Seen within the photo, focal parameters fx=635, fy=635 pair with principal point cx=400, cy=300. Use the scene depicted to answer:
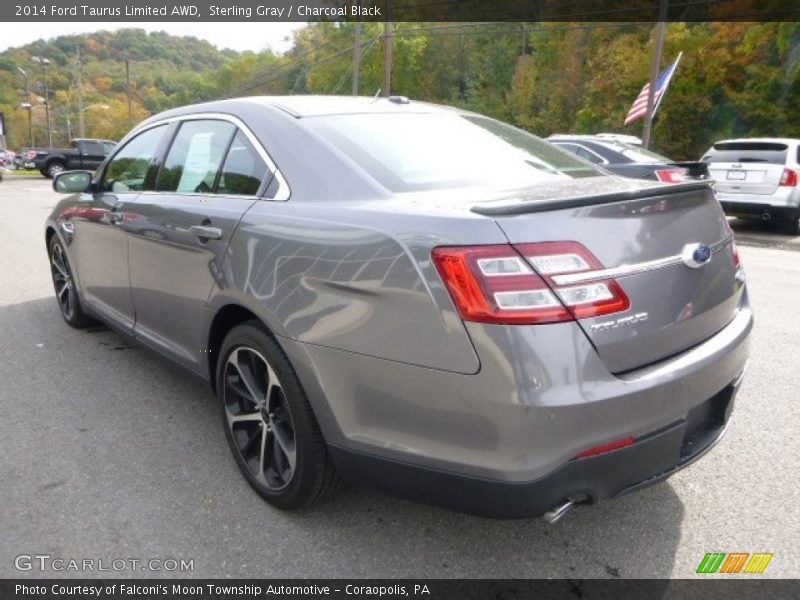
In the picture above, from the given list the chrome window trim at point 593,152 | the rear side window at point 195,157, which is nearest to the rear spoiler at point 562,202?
the rear side window at point 195,157

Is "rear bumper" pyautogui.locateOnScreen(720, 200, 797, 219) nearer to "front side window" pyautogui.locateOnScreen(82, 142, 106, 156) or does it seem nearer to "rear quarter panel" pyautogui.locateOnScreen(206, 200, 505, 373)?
"rear quarter panel" pyautogui.locateOnScreen(206, 200, 505, 373)

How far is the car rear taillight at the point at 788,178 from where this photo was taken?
10.5 metres

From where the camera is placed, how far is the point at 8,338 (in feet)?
15.5

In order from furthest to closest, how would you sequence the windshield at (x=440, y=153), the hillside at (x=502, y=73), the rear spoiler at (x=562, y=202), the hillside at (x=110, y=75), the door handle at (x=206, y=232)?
the hillside at (x=110, y=75) → the hillside at (x=502, y=73) → the door handle at (x=206, y=232) → the windshield at (x=440, y=153) → the rear spoiler at (x=562, y=202)

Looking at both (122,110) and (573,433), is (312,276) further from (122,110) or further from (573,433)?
(122,110)

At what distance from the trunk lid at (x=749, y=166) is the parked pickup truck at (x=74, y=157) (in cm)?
2461

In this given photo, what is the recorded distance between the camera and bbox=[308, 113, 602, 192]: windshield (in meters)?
2.36

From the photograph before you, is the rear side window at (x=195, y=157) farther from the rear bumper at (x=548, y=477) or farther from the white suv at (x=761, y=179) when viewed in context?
the white suv at (x=761, y=179)

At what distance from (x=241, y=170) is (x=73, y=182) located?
232 cm

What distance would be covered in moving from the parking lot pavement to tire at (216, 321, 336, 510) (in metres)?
0.13

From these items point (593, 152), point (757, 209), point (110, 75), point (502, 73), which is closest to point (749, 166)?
point (757, 209)

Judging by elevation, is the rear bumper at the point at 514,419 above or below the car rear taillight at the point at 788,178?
below

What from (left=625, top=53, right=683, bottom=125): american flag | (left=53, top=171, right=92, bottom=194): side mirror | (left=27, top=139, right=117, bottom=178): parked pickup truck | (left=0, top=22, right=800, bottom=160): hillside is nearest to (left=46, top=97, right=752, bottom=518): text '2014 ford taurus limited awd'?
(left=53, top=171, right=92, bottom=194): side mirror

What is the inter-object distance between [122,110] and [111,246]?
96.9 meters
